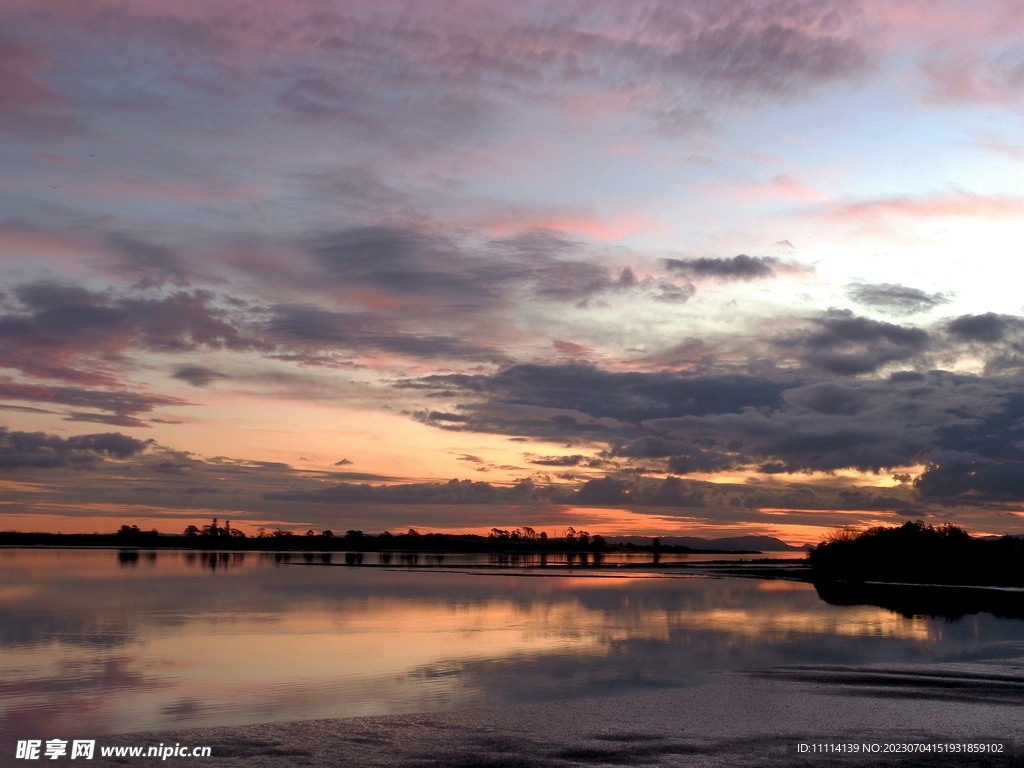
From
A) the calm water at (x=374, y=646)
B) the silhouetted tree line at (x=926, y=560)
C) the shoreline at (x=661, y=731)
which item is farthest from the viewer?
the silhouetted tree line at (x=926, y=560)

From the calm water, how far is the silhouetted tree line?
3391 centimetres

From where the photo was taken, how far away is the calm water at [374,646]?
25188 millimetres

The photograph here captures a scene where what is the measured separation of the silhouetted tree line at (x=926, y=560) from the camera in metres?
92.1

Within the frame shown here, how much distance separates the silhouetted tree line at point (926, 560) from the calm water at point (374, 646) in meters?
33.9

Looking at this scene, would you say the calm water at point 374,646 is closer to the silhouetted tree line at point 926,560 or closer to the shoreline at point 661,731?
the shoreline at point 661,731

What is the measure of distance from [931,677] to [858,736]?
1076 centimetres

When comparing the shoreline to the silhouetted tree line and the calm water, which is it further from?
the silhouetted tree line

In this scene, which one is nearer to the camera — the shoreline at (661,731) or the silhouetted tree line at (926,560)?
the shoreline at (661,731)

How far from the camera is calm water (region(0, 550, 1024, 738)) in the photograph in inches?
992

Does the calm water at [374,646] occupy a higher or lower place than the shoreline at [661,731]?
lower

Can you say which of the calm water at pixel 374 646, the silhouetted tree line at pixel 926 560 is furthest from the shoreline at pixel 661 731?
the silhouetted tree line at pixel 926 560

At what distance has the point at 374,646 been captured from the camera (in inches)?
1464

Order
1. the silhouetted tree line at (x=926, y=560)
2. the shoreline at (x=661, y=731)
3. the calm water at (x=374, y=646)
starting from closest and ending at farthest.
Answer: the shoreline at (x=661, y=731) → the calm water at (x=374, y=646) → the silhouetted tree line at (x=926, y=560)

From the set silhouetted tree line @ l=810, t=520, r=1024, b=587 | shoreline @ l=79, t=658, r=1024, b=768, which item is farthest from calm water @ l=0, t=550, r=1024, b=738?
silhouetted tree line @ l=810, t=520, r=1024, b=587
